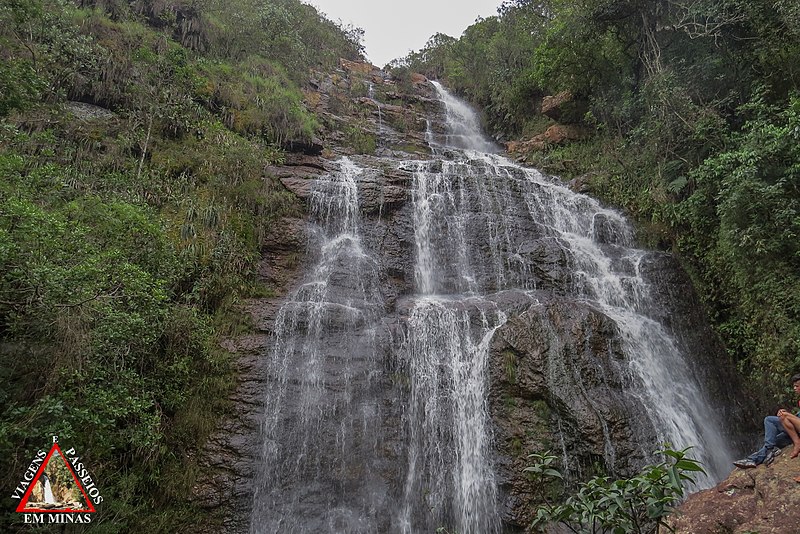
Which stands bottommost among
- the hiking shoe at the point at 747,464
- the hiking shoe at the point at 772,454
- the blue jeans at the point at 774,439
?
the hiking shoe at the point at 747,464

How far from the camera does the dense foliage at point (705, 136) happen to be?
8188 millimetres

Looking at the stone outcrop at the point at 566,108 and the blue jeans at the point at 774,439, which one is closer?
the blue jeans at the point at 774,439

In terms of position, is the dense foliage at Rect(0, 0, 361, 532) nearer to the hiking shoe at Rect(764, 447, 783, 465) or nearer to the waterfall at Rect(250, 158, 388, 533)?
the waterfall at Rect(250, 158, 388, 533)

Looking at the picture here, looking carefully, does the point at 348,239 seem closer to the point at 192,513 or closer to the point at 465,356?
the point at 465,356

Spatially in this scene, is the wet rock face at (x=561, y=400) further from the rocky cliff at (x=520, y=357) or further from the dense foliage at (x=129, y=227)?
the dense foliage at (x=129, y=227)

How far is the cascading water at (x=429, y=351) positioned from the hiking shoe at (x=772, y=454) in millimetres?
1723

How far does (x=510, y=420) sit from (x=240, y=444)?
4.59 m

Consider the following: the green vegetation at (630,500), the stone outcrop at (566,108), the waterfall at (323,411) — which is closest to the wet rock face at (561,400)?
the waterfall at (323,411)

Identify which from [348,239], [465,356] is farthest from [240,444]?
[348,239]

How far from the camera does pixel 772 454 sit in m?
5.72

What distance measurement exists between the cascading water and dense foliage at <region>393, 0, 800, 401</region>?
1346 mm

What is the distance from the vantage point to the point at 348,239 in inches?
430

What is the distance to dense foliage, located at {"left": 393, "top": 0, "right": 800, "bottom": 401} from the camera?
8.19m

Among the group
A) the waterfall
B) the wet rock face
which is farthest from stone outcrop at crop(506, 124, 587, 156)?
the waterfall
